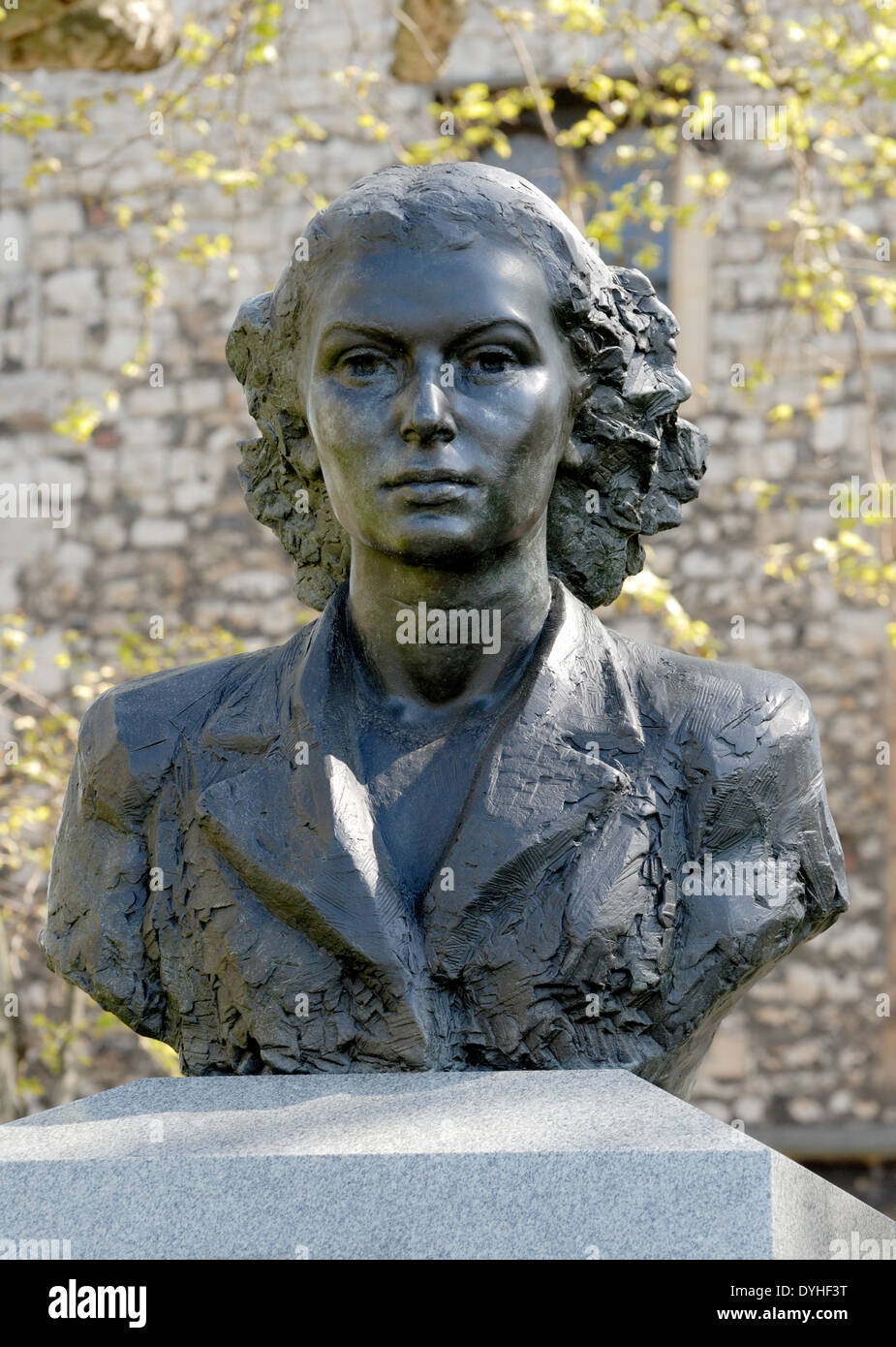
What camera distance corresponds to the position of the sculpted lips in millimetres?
3416

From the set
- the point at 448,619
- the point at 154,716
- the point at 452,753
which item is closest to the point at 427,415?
the point at 448,619

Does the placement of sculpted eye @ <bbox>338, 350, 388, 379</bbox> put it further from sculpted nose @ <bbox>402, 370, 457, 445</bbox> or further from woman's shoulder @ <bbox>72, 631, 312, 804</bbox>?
woman's shoulder @ <bbox>72, 631, 312, 804</bbox>

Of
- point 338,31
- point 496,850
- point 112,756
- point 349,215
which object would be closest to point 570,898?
point 496,850

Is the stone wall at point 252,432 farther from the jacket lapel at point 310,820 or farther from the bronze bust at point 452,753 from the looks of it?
the jacket lapel at point 310,820

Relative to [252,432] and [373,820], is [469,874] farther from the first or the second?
[252,432]

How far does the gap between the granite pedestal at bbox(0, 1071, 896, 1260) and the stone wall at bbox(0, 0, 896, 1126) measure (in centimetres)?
726

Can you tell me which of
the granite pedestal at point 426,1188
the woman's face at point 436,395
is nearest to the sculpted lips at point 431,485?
the woman's face at point 436,395

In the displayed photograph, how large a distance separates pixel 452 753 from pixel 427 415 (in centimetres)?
61

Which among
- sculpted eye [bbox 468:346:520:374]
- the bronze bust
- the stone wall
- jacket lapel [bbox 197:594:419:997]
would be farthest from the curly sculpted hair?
the stone wall

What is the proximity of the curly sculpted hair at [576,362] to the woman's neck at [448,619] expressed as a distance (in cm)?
19

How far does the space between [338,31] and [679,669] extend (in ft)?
27.6

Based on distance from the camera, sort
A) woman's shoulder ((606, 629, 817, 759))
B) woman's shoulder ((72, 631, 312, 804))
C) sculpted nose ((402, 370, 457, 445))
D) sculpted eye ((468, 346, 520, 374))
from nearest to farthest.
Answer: sculpted nose ((402, 370, 457, 445))
sculpted eye ((468, 346, 520, 374))
woman's shoulder ((606, 629, 817, 759))
woman's shoulder ((72, 631, 312, 804))

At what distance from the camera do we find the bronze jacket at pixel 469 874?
3445mm

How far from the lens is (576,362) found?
12.2 ft
